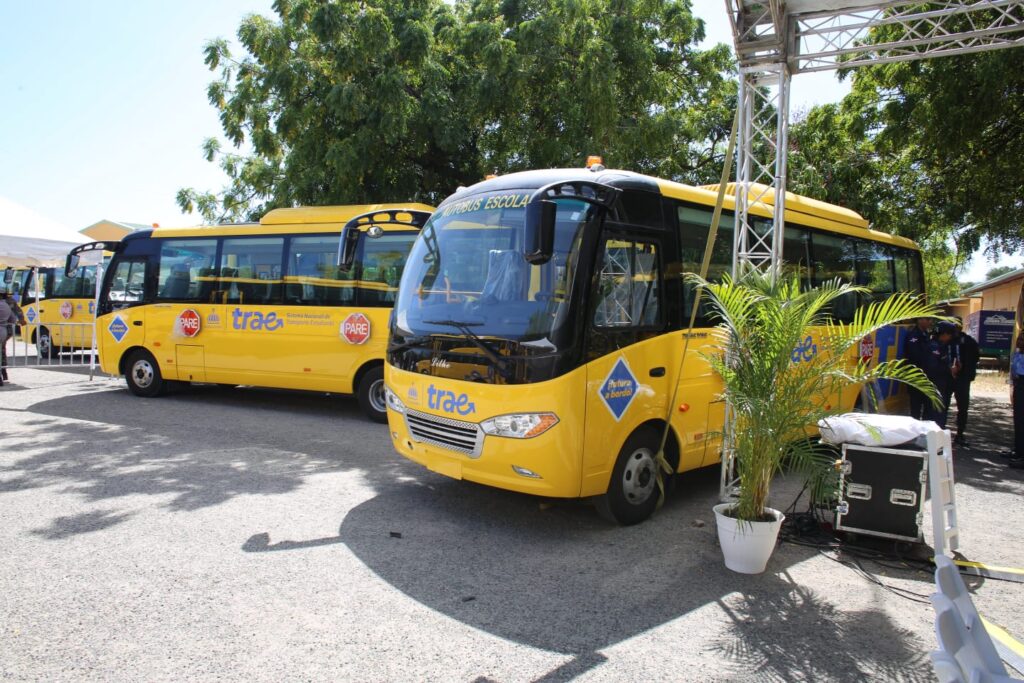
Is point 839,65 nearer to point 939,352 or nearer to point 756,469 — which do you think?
point 756,469

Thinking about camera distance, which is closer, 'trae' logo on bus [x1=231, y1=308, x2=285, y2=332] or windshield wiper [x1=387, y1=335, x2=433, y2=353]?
windshield wiper [x1=387, y1=335, x2=433, y2=353]

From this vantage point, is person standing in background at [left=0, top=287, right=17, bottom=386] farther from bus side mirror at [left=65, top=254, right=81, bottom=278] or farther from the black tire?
the black tire

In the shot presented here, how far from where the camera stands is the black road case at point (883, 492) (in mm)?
5219

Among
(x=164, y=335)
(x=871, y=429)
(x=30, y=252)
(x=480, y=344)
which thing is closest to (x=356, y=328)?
(x=164, y=335)

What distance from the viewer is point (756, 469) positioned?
16.0 feet

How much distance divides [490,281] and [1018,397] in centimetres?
730

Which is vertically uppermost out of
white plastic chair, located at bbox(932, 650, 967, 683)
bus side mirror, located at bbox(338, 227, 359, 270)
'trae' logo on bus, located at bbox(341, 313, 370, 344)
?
bus side mirror, located at bbox(338, 227, 359, 270)

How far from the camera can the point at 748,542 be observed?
486 cm

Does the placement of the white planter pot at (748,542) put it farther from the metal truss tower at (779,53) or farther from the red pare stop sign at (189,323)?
the red pare stop sign at (189,323)

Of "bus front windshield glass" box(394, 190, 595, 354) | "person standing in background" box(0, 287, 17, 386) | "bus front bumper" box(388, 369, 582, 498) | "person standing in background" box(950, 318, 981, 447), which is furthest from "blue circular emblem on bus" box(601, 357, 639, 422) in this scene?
"person standing in background" box(0, 287, 17, 386)

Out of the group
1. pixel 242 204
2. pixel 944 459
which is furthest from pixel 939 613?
pixel 242 204

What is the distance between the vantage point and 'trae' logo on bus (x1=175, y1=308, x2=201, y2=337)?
451 inches

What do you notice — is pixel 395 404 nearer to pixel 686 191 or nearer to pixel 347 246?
pixel 347 246

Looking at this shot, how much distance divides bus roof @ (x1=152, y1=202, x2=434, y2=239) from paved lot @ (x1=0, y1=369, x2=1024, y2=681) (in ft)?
13.2
